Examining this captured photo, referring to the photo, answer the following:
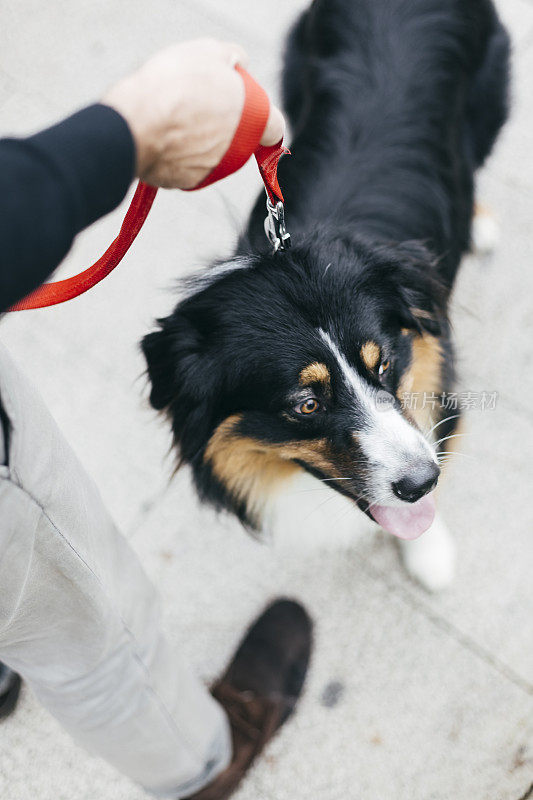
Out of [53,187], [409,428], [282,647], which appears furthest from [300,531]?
[53,187]

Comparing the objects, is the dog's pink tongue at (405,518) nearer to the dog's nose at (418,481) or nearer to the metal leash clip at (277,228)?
the dog's nose at (418,481)

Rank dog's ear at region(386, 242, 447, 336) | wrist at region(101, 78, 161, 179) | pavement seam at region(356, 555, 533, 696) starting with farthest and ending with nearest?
pavement seam at region(356, 555, 533, 696) → dog's ear at region(386, 242, 447, 336) → wrist at region(101, 78, 161, 179)

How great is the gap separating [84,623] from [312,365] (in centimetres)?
86

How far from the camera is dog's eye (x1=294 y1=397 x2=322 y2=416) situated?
1888 mm

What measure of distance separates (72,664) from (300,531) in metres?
1.12

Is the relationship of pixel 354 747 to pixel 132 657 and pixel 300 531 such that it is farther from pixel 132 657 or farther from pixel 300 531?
pixel 132 657

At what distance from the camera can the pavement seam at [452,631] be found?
2495mm

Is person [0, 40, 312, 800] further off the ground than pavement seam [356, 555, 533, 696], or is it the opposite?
person [0, 40, 312, 800]

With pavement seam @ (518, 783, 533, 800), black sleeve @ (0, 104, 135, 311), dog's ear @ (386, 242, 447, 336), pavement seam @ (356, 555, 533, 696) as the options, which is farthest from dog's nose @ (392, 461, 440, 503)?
pavement seam @ (518, 783, 533, 800)

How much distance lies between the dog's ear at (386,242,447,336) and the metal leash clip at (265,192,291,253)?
1.40 feet

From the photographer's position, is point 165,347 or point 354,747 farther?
point 354,747

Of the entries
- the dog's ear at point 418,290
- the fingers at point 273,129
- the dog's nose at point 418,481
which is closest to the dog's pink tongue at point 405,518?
the dog's nose at point 418,481

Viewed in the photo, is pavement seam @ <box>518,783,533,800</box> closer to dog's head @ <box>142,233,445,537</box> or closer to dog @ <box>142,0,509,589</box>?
dog @ <box>142,0,509,589</box>

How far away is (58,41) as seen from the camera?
3.78 meters
